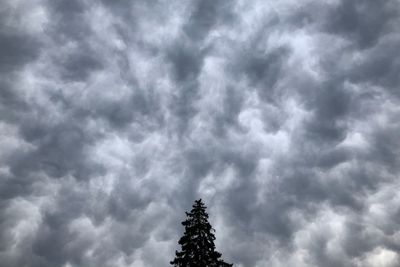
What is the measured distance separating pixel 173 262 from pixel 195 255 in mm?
2033

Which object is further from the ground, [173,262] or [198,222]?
[198,222]

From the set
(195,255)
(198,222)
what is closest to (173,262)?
(195,255)

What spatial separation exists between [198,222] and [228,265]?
15.5ft

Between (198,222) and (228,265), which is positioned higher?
(198,222)

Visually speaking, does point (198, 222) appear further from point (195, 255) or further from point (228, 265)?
point (228, 265)

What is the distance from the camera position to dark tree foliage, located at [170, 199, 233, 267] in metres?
29.2

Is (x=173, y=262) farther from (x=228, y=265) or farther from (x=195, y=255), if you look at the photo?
(x=228, y=265)

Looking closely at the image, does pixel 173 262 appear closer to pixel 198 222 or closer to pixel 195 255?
pixel 195 255

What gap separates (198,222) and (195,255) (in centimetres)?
287

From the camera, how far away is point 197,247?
2984cm

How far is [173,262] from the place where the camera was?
29.2 metres

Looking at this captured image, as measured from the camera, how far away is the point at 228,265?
30141 millimetres

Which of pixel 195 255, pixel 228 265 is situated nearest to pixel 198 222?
pixel 195 255

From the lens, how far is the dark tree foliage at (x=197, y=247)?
2922cm
